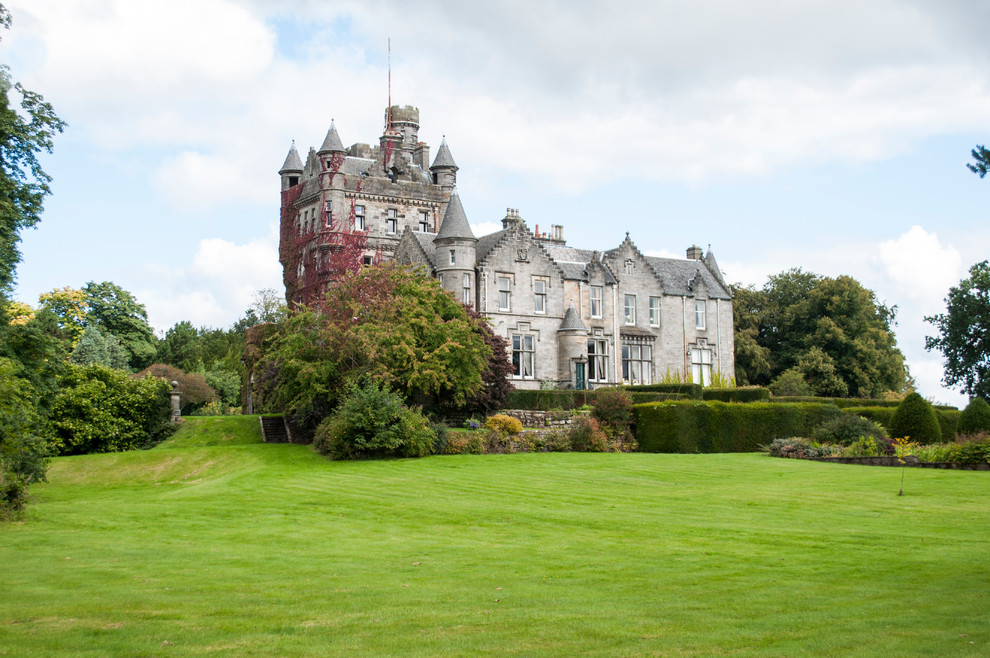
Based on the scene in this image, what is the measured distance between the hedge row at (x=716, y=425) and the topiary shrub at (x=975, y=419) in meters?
5.12

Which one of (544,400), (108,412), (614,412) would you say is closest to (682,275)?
(544,400)

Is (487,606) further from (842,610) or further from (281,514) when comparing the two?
(281,514)

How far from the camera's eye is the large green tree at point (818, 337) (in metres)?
68.2

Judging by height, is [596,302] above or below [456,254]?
below

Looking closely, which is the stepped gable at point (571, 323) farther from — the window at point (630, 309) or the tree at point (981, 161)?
the tree at point (981, 161)

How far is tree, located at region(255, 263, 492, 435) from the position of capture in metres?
36.2

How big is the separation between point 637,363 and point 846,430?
22.4 m

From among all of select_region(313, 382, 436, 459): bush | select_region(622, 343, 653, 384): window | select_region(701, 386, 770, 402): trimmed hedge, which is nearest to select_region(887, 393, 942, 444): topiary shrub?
select_region(701, 386, 770, 402): trimmed hedge

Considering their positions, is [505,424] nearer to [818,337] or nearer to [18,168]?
[18,168]

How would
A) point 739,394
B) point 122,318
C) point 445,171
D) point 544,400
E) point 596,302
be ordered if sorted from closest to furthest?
point 544,400
point 739,394
point 596,302
point 445,171
point 122,318

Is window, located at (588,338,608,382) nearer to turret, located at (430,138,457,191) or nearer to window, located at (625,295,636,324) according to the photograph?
window, located at (625,295,636,324)

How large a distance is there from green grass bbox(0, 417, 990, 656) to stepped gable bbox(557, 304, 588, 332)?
79.6 feet

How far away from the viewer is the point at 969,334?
69375 millimetres

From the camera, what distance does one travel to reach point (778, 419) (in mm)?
39250
